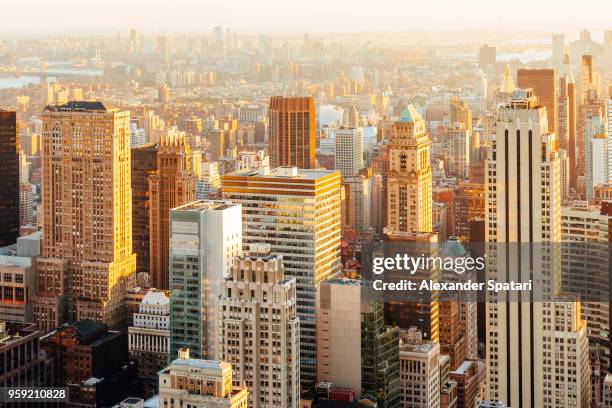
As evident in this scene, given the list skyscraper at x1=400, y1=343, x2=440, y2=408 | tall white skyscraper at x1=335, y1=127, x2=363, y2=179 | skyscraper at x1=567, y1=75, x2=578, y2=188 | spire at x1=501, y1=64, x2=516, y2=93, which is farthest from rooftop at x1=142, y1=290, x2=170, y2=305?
skyscraper at x1=567, y1=75, x2=578, y2=188

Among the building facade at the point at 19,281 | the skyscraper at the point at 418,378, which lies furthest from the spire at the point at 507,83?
the building facade at the point at 19,281

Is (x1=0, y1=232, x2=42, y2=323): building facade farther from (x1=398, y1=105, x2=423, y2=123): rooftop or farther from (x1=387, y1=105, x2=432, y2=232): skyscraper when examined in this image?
(x1=398, y1=105, x2=423, y2=123): rooftop

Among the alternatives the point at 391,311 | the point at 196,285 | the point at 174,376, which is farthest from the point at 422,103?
the point at 174,376

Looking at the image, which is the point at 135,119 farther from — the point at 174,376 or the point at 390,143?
the point at 174,376

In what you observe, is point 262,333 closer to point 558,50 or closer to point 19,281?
point 19,281

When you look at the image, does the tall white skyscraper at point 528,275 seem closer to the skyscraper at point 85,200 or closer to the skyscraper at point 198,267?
the skyscraper at point 198,267

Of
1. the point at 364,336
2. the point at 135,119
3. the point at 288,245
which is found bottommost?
the point at 364,336

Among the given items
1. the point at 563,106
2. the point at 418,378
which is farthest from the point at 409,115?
the point at 418,378
